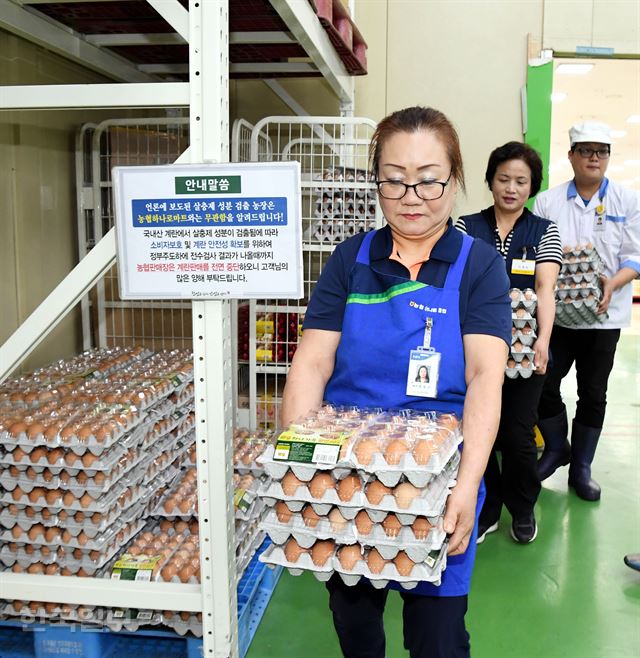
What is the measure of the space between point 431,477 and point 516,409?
202cm

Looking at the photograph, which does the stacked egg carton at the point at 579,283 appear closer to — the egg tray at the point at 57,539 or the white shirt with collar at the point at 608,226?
the white shirt with collar at the point at 608,226

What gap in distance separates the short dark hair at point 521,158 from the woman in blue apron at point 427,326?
5.21 feet

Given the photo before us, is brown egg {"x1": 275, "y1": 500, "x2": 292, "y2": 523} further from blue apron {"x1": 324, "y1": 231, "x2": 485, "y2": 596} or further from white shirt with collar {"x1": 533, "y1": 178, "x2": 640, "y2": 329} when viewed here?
white shirt with collar {"x1": 533, "y1": 178, "x2": 640, "y2": 329}

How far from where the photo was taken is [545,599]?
298cm

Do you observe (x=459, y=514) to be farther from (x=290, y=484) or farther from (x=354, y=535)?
(x=290, y=484)

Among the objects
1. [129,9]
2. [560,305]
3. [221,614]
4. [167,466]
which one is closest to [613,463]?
[560,305]

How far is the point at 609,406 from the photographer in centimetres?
682

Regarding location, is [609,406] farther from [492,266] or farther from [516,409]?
[492,266]

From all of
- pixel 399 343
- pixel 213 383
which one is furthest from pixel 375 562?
pixel 213 383

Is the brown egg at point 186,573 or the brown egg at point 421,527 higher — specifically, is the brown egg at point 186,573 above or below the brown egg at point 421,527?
below

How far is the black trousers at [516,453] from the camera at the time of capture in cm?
326

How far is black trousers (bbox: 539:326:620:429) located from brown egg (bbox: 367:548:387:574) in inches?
112

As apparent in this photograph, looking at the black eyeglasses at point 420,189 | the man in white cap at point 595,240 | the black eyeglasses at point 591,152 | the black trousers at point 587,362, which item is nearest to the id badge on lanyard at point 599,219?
the man in white cap at point 595,240

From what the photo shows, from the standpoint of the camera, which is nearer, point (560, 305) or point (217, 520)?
point (217, 520)
